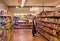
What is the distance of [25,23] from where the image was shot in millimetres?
18719

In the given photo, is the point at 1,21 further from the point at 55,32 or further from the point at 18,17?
the point at 18,17

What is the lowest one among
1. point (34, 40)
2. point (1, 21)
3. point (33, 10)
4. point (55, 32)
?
point (34, 40)

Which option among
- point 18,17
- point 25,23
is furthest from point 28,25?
point 18,17

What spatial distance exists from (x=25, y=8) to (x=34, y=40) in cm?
1069

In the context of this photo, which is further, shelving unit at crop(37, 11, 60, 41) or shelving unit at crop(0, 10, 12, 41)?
A: shelving unit at crop(37, 11, 60, 41)

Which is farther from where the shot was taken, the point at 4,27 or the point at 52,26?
the point at 52,26

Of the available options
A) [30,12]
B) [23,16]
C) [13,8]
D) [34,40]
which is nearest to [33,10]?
[30,12]

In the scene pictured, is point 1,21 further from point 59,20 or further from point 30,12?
point 30,12

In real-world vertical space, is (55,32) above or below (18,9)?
below

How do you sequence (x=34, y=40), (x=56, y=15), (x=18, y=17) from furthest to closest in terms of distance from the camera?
(x=18, y=17) < (x=34, y=40) < (x=56, y=15)

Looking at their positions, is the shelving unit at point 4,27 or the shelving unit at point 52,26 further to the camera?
the shelving unit at point 52,26

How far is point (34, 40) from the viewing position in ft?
29.5

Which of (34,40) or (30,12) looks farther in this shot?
(30,12)

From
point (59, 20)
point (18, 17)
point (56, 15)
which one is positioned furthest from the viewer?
point (18, 17)
